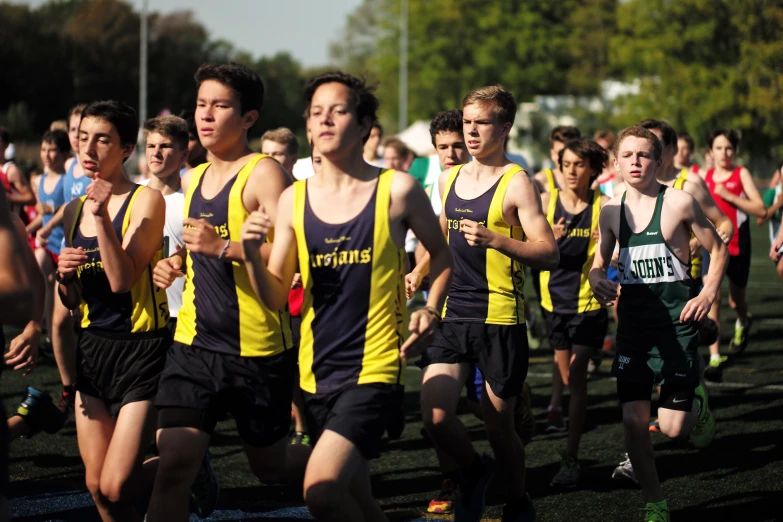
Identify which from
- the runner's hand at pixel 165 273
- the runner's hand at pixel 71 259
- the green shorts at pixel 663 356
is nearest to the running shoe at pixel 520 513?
the green shorts at pixel 663 356

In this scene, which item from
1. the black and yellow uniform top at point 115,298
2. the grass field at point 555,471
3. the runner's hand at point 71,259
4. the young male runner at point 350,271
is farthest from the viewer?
the grass field at point 555,471

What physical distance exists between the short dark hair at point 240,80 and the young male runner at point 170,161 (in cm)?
158

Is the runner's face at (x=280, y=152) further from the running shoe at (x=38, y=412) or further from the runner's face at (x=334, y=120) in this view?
the runner's face at (x=334, y=120)

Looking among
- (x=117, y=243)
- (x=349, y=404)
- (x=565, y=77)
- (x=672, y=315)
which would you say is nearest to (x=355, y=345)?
(x=349, y=404)

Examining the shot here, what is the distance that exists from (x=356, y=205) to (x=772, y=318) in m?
12.2

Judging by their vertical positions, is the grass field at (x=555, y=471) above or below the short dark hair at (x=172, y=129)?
below

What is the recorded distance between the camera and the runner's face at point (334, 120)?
4.38 meters

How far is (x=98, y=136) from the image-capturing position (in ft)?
17.3

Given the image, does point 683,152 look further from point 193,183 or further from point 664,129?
point 193,183

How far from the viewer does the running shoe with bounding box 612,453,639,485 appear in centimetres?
680

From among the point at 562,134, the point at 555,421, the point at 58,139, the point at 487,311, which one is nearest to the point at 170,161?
the point at 487,311

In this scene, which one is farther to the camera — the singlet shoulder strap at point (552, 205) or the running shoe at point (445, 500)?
the singlet shoulder strap at point (552, 205)

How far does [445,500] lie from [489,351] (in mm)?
1124

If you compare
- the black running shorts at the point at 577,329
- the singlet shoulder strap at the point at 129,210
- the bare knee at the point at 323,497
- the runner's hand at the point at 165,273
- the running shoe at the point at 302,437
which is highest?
the singlet shoulder strap at the point at 129,210
